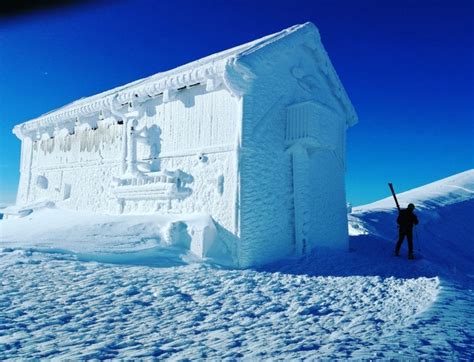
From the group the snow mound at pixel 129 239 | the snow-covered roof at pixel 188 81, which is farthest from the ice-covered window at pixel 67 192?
the snow mound at pixel 129 239

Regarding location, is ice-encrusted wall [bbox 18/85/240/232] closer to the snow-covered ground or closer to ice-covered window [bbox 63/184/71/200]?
ice-covered window [bbox 63/184/71/200]

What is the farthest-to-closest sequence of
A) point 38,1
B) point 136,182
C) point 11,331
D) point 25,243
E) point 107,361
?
point 136,182
point 25,243
point 11,331
point 107,361
point 38,1

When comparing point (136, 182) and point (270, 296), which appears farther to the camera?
point (136, 182)

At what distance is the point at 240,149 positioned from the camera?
9781mm

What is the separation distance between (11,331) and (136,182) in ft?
26.1

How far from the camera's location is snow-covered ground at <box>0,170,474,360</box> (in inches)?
165

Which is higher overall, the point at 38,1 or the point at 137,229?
the point at 38,1

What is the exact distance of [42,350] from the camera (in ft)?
12.8

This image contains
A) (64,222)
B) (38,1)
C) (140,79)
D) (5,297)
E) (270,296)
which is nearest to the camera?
(38,1)

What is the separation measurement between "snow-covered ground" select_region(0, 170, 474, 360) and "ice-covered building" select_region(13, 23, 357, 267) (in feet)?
4.06

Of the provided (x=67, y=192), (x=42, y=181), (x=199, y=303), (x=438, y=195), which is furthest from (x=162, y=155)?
(x=438, y=195)

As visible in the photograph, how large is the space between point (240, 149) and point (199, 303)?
4792 millimetres

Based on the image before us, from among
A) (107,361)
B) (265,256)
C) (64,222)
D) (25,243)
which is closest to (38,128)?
(64,222)

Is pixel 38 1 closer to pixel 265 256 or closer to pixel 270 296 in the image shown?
pixel 270 296
